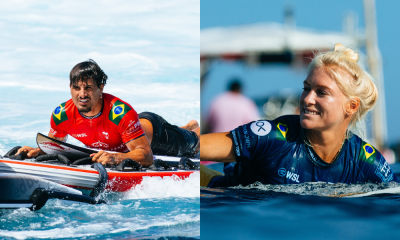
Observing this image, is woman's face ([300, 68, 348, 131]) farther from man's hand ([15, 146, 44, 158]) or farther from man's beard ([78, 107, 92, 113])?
man's hand ([15, 146, 44, 158])

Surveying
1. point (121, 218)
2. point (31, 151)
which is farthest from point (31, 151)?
point (121, 218)

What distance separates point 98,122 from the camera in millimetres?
2742

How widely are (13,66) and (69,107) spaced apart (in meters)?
0.47

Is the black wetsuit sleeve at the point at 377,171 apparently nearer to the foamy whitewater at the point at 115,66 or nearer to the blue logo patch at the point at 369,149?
the blue logo patch at the point at 369,149

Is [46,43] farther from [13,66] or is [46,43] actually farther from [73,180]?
[73,180]

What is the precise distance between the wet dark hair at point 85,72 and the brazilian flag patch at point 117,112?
0.61 feet

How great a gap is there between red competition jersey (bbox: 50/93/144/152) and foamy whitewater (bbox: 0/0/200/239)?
6cm

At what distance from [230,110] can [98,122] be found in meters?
1.80

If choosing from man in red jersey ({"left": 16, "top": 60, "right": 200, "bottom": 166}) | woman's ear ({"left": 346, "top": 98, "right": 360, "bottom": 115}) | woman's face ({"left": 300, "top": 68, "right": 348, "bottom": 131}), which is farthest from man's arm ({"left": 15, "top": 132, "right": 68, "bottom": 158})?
woman's ear ({"left": 346, "top": 98, "right": 360, "bottom": 115})

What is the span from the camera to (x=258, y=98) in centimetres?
1005

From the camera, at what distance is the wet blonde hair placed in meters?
1.95

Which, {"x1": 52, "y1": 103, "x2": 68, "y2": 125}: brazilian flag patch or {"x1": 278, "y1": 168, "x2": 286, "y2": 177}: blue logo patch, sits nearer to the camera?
{"x1": 278, "y1": 168, "x2": 286, "y2": 177}: blue logo patch

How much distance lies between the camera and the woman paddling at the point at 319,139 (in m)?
1.93

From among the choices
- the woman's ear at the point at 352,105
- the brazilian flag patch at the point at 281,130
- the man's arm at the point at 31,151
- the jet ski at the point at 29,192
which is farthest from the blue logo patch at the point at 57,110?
the woman's ear at the point at 352,105
